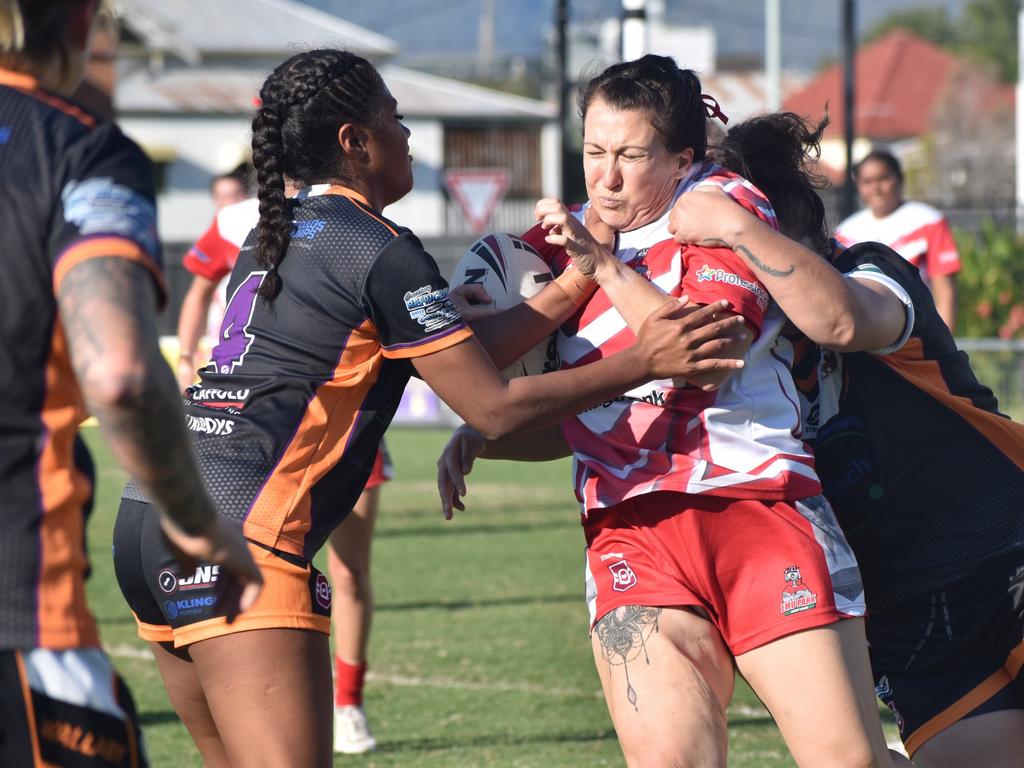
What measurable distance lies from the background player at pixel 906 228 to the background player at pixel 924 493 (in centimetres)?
759

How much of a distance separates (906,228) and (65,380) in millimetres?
9719

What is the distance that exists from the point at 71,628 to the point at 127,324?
51 cm

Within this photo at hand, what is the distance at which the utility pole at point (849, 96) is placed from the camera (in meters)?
18.4

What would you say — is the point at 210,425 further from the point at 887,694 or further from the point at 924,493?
the point at 887,694

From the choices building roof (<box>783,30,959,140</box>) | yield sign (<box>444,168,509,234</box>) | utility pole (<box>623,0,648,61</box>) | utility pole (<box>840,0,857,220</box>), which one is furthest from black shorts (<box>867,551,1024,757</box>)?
building roof (<box>783,30,959,140</box>)

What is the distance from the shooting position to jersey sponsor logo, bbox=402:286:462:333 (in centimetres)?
320

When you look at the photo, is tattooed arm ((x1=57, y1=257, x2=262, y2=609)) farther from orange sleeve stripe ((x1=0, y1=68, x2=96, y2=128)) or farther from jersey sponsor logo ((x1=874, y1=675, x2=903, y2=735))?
jersey sponsor logo ((x1=874, y1=675, x2=903, y2=735))

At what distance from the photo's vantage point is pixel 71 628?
240 centimetres

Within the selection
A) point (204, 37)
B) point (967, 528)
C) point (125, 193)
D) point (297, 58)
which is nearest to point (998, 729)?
point (967, 528)

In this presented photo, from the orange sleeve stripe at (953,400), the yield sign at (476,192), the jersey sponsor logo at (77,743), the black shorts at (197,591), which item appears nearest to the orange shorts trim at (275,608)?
the black shorts at (197,591)

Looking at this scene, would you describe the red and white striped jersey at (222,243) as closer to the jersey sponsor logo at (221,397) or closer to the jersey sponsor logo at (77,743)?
the jersey sponsor logo at (221,397)

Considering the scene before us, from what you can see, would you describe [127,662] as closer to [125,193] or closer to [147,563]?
[147,563]

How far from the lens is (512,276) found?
369 centimetres

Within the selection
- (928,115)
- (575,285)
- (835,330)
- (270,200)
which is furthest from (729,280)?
(928,115)
